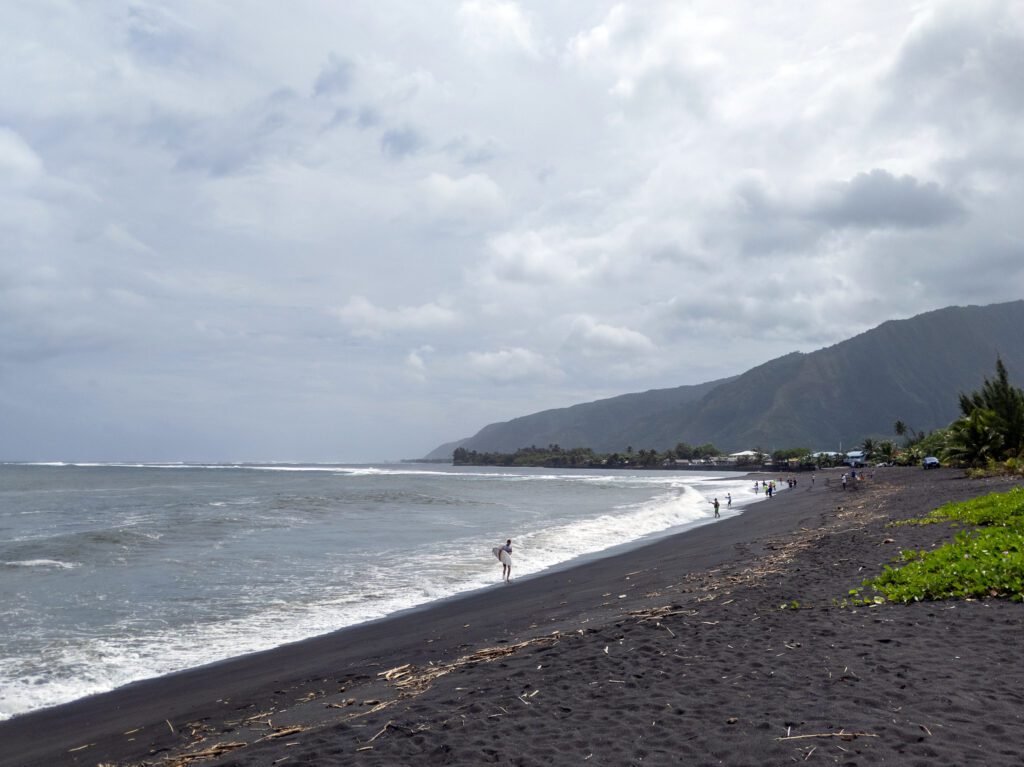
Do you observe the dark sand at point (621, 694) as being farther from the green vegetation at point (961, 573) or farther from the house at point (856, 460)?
the house at point (856, 460)

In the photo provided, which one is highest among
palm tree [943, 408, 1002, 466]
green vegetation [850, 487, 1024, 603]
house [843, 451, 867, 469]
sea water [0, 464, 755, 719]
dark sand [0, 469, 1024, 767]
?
palm tree [943, 408, 1002, 466]

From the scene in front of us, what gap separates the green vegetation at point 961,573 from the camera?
8.45 m

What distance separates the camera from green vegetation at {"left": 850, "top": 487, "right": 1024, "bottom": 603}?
8.45 meters

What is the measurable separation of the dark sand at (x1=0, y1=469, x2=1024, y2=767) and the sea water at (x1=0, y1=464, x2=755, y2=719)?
1.66 metres

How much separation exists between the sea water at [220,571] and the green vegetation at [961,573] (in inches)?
352

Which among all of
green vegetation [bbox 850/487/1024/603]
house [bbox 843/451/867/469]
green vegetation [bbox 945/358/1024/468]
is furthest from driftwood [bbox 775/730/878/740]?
house [bbox 843/451/867/469]

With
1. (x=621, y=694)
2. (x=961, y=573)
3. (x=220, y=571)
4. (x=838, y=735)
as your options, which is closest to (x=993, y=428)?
(x=961, y=573)

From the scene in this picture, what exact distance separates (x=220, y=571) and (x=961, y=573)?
17.2 metres

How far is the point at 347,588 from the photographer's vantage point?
16.2m

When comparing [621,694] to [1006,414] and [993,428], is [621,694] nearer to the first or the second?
[1006,414]

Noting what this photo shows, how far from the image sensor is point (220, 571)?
18.8 m

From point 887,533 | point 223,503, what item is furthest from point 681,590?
point 223,503

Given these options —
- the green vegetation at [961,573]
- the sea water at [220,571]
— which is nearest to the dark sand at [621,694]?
the green vegetation at [961,573]

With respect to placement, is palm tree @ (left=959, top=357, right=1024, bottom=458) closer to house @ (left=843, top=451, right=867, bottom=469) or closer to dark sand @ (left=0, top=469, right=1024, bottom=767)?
dark sand @ (left=0, top=469, right=1024, bottom=767)
